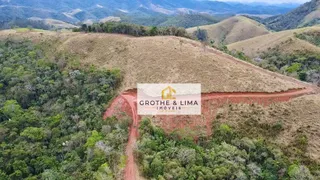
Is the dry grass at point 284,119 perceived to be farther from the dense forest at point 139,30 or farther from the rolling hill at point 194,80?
the dense forest at point 139,30

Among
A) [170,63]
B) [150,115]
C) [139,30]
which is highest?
[139,30]

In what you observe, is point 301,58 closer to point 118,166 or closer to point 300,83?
point 300,83

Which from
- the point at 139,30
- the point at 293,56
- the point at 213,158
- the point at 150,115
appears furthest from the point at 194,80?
the point at 293,56

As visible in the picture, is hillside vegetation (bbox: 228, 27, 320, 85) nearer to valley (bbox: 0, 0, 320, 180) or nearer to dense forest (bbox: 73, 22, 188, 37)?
valley (bbox: 0, 0, 320, 180)

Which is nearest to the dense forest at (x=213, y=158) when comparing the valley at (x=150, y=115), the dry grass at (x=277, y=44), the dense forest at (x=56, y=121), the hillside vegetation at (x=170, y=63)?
the valley at (x=150, y=115)

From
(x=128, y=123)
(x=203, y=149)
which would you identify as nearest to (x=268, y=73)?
(x=203, y=149)

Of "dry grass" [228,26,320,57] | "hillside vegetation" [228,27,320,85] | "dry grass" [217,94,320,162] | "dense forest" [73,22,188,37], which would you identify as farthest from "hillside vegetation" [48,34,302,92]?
"dry grass" [228,26,320,57]

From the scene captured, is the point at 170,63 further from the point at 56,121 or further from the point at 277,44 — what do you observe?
the point at 277,44
